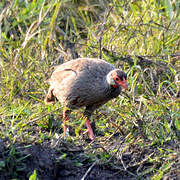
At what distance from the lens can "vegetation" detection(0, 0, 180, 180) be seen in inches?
138

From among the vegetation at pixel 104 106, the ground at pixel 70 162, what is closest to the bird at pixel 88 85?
the vegetation at pixel 104 106

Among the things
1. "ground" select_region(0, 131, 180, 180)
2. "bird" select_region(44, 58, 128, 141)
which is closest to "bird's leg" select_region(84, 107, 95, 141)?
"bird" select_region(44, 58, 128, 141)

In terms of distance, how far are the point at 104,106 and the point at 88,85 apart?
781mm

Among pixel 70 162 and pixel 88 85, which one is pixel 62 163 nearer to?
pixel 70 162

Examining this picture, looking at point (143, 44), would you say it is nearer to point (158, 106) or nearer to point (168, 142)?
point (158, 106)

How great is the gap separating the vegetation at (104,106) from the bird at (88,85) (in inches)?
6.6

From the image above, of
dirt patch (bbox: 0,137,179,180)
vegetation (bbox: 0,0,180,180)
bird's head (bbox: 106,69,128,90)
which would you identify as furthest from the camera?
bird's head (bbox: 106,69,128,90)

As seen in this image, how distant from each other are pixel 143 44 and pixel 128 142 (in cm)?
208

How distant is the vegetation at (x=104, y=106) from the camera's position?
11.5 ft

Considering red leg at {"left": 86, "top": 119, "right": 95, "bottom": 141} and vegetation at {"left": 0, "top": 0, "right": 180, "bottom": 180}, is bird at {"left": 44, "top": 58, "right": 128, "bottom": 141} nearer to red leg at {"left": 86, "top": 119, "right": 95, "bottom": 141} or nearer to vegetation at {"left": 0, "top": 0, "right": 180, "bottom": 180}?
red leg at {"left": 86, "top": 119, "right": 95, "bottom": 141}

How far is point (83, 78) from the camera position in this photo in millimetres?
4387

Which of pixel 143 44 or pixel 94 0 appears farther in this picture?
pixel 94 0

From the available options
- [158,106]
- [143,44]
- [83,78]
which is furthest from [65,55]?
[158,106]

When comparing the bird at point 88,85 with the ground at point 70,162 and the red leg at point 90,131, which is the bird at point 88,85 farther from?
the ground at point 70,162
